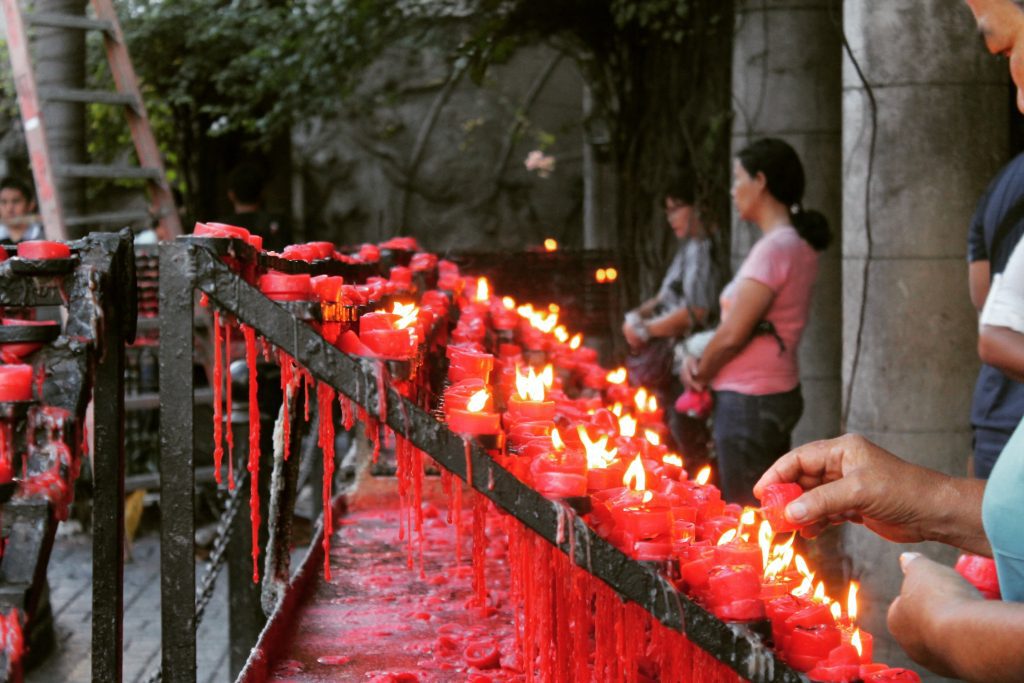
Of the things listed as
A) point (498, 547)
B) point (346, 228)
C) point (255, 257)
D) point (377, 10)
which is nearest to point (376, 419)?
point (255, 257)

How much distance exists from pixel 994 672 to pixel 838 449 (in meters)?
0.69

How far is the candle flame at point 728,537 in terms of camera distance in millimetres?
2191

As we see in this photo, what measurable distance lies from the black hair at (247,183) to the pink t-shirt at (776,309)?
3488 millimetres

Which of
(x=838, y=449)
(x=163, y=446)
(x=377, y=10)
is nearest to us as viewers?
(x=163, y=446)

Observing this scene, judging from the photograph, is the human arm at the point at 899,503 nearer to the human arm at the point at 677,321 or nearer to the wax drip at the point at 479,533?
the wax drip at the point at 479,533

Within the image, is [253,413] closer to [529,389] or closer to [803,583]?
[529,389]

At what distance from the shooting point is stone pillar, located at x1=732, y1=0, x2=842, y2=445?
7410 millimetres

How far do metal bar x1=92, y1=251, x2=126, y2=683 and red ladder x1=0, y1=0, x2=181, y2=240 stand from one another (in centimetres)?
392

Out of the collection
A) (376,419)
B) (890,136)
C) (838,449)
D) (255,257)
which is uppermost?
(890,136)

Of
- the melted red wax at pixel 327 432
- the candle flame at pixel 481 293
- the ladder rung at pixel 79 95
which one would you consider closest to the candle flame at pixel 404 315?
the melted red wax at pixel 327 432

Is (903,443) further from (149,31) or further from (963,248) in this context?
(149,31)

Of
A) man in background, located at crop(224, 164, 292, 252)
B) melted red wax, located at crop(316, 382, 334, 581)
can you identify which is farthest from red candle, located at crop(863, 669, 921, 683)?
man in background, located at crop(224, 164, 292, 252)

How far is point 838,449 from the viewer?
2.51 meters

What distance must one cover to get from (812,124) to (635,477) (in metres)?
5.71
